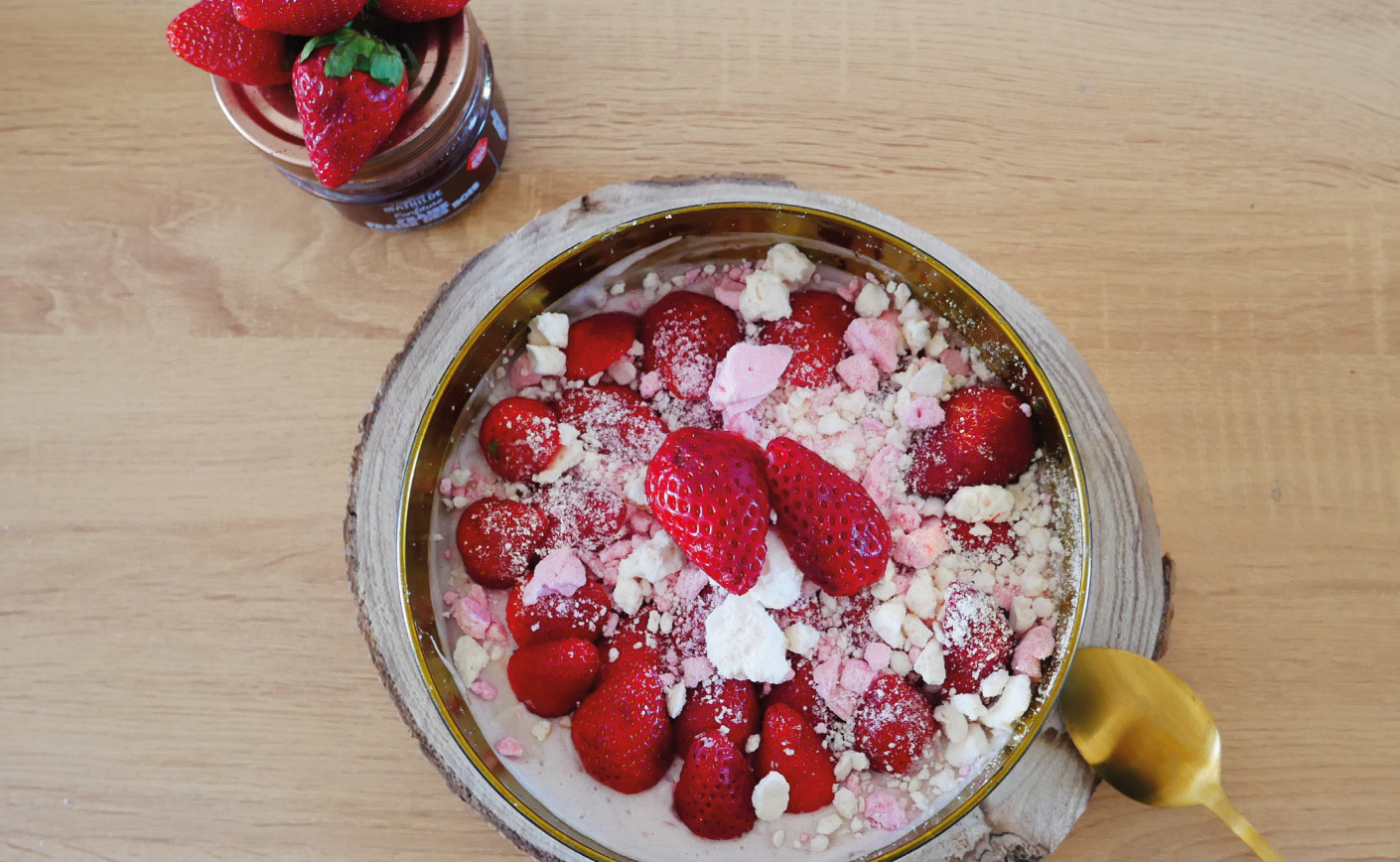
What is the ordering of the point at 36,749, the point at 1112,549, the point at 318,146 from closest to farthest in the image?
the point at 318,146 → the point at 1112,549 → the point at 36,749

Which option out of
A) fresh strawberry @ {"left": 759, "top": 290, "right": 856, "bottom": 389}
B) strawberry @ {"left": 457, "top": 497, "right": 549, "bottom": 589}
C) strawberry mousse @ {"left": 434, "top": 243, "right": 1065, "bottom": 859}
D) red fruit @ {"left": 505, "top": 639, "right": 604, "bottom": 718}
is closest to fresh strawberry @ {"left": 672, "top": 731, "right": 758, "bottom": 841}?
strawberry mousse @ {"left": 434, "top": 243, "right": 1065, "bottom": 859}

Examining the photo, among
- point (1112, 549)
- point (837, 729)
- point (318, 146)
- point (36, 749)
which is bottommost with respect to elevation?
point (36, 749)

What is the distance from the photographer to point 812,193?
91 centimetres

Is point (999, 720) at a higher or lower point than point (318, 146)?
lower

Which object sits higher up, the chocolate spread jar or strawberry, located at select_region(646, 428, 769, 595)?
the chocolate spread jar

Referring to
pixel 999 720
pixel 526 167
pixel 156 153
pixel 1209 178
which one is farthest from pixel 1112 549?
pixel 156 153

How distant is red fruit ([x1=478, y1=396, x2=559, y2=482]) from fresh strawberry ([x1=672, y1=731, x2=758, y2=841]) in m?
0.26

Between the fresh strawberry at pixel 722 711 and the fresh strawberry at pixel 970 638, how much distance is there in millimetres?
162

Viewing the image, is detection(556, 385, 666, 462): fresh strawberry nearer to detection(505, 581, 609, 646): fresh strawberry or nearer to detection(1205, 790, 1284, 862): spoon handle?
detection(505, 581, 609, 646): fresh strawberry

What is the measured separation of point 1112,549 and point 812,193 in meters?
0.41

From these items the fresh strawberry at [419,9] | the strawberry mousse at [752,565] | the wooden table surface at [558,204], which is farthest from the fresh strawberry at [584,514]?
the fresh strawberry at [419,9]

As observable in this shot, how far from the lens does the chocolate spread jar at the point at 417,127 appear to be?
0.80 m

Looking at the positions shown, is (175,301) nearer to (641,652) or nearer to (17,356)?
(17,356)

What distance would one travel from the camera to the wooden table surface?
0.94m
